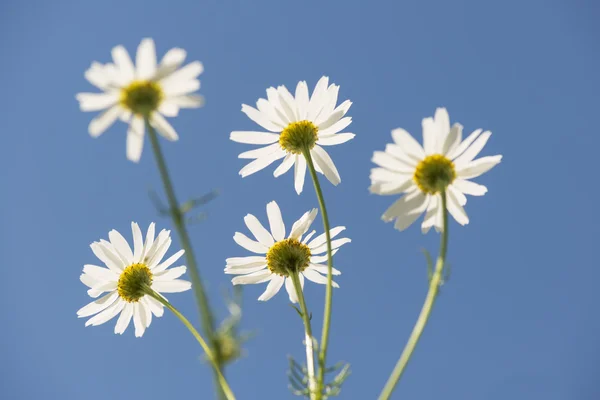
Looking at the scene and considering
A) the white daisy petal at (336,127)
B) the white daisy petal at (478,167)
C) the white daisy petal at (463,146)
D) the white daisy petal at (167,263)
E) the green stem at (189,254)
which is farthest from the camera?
the white daisy petal at (336,127)

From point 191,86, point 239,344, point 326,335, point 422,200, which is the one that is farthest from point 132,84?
point 422,200

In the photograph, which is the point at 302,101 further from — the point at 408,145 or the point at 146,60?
the point at 146,60

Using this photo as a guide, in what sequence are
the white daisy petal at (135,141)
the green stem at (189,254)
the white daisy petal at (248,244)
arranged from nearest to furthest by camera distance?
the green stem at (189,254), the white daisy petal at (135,141), the white daisy petal at (248,244)

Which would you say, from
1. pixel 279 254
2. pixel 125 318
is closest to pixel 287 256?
pixel 279 254

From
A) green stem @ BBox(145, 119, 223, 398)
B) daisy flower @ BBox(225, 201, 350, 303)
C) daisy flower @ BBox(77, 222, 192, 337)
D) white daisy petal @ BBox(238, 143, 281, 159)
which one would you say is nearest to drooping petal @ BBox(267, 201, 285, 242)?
daisy flower @ BBox(225, 201, 350, 303)

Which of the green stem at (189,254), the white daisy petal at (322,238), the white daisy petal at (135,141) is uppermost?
the white daisy petal at (322,238)

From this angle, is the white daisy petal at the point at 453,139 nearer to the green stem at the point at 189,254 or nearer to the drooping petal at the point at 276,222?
the drooping petal at the point at 276,222

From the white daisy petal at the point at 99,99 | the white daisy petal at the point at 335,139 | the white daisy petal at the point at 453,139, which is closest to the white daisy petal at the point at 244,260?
the white daisy petal at the point at 335,139

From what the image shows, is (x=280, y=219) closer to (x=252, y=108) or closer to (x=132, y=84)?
(x=252, y=108)
